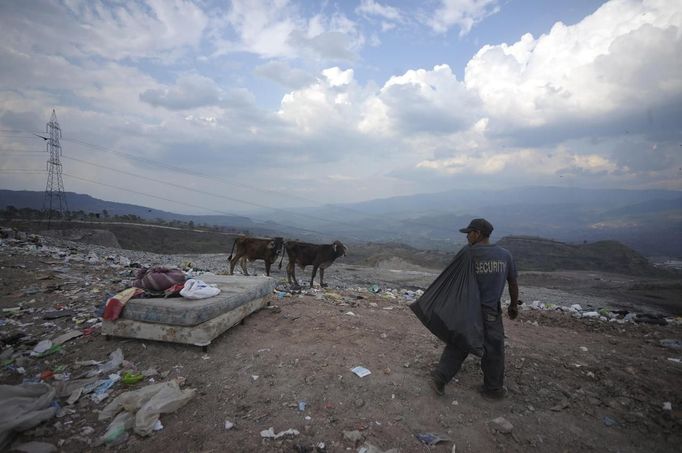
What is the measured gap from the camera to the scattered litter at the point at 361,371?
394 centimetres

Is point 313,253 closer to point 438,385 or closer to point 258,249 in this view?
point 258,249

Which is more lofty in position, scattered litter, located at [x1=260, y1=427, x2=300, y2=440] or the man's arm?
the man's arm

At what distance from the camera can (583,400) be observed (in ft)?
12.0

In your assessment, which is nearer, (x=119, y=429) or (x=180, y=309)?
(x=119, y=429)

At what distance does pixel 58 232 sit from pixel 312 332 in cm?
2722

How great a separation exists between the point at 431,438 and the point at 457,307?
4.08 ft

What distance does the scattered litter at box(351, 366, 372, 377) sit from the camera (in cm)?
394

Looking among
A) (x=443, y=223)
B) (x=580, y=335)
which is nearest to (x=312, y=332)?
(x=580, y=335)

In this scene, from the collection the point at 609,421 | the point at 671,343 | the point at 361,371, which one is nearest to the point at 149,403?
the point at 361,371

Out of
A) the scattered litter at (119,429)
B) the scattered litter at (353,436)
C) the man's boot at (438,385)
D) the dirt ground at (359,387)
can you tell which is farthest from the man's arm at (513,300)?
the scattered litter at (119,429)

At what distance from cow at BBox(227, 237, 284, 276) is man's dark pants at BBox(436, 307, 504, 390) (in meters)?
8.21

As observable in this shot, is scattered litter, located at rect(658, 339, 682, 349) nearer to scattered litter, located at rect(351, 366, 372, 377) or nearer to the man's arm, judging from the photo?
the man's arm

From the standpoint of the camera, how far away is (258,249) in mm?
11117

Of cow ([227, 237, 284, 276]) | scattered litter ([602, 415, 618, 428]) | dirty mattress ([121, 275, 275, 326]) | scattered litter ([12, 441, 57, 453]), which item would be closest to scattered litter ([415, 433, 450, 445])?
scattered litter ([602, 415, 618, 428])
